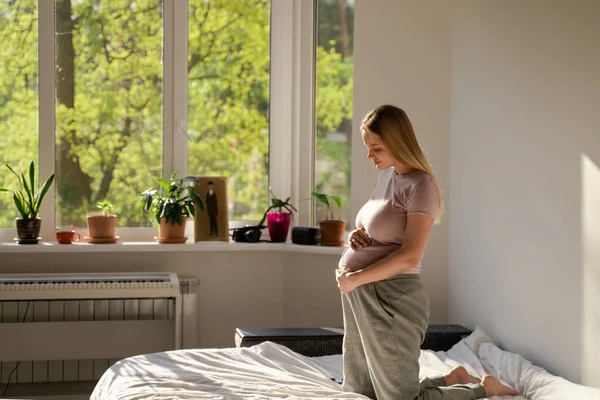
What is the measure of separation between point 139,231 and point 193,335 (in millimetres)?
653

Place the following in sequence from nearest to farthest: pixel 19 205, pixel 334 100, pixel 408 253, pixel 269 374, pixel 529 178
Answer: pixel 408 253 → pixel 269 374 → pixel 529 178 → pixel 19 205 → pixel 334 100

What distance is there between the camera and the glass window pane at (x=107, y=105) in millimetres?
4125

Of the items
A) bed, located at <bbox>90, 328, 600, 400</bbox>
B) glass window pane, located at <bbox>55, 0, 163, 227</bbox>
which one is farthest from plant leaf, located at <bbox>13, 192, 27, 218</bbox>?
bed, located at <bbox>90, 328, 600, 400</bbox>

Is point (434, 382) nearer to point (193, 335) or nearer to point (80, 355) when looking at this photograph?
point (193, 335)

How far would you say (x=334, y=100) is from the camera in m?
4.19

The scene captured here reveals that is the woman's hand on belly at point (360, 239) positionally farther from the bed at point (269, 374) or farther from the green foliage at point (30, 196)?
the green foliage at point (30, 196)

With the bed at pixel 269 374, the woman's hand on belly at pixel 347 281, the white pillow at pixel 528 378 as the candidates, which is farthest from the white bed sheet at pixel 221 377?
the white pillow at pixel 528 378

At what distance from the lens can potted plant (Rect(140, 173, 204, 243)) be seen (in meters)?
3.96

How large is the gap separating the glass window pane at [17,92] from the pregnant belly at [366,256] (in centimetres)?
222

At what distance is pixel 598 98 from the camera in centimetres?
257

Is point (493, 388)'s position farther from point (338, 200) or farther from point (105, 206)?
point (105, 206)

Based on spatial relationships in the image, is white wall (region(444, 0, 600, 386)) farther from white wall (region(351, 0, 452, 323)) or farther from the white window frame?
the white window frame

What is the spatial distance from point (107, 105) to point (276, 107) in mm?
863

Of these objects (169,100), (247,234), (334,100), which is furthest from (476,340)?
(169,100)
